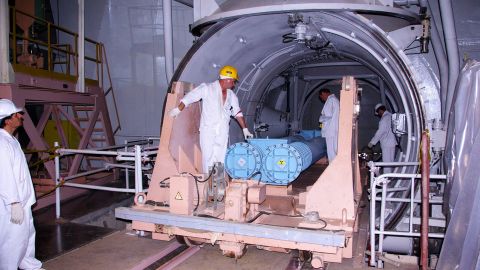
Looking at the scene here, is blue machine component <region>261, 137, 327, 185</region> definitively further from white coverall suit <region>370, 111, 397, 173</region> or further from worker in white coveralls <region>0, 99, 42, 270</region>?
white coverall suit <region>370, 111, 397, 173</region>

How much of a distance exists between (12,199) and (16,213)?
121 mm

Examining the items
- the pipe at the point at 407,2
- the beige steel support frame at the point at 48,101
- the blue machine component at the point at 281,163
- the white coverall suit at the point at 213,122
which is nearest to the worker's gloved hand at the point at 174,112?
the white coverall suit at the point at 213,122

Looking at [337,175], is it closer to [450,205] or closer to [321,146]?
[450,205]

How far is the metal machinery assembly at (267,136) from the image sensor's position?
3301 mm

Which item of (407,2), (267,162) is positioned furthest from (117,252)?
(407,2)

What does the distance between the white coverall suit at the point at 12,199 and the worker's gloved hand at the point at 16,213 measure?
37mm

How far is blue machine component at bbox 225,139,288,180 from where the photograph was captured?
4.08m

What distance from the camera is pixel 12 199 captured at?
3010 millimetres

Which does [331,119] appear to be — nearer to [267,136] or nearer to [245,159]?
[267,136]

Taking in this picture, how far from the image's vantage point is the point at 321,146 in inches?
285

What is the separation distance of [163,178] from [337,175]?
6.12 ft

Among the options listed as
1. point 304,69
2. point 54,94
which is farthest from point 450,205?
point 304,69

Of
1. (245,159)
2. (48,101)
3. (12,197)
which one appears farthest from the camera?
(48,101)

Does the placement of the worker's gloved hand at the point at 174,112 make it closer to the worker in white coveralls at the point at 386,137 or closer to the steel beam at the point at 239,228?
the steel beam at the point at 239,228
